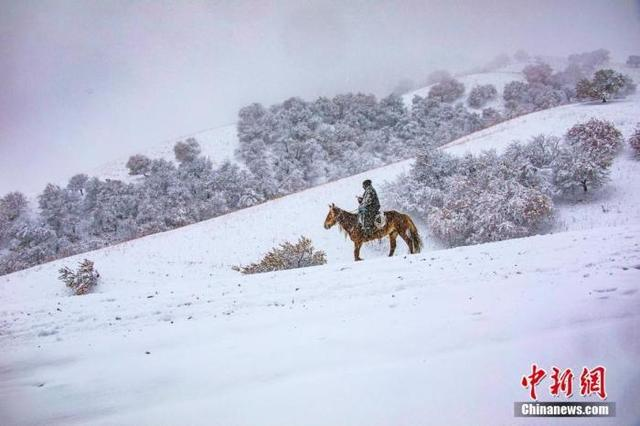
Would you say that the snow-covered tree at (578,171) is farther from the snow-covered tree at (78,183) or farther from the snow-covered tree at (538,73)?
the snow-covered tree at (78,183)

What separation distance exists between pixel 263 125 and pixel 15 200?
929 inches

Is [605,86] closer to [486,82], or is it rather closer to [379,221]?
[486,82]

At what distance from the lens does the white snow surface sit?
13.0 feet

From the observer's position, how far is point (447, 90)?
41.1 meters

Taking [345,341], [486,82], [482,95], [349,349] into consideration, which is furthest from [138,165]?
[486,82]

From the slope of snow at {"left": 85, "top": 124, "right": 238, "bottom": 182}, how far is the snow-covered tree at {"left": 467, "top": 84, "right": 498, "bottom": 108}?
2683 centimetres

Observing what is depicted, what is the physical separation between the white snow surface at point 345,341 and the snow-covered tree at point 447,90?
118ft

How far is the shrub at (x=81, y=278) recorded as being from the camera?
14.4m

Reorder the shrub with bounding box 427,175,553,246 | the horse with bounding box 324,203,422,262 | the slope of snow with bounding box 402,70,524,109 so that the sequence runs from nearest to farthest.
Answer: the horse with bounding box 324,203,422,262
the shrub with bounding box 427,175,553,246
the slope of snow with bounding box 402,70,524,109

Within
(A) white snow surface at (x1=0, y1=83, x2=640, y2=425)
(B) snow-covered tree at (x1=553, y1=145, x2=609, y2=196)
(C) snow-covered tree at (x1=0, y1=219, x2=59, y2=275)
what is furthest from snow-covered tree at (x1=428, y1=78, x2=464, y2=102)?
(C) snow-covered tree at (x1=0, y1=219, x2=59, y2=275)

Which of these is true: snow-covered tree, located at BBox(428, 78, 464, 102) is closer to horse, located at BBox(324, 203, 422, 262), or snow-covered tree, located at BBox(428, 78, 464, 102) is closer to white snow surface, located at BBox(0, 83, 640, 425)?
horse, located at BBox(324, 203, 422, 262)

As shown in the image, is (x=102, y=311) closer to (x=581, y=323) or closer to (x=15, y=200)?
(x=581, y=323)

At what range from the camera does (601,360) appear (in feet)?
14.2

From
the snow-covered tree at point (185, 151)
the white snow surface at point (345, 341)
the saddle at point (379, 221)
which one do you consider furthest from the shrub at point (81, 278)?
the snow-covered tree at point (185, 151)
